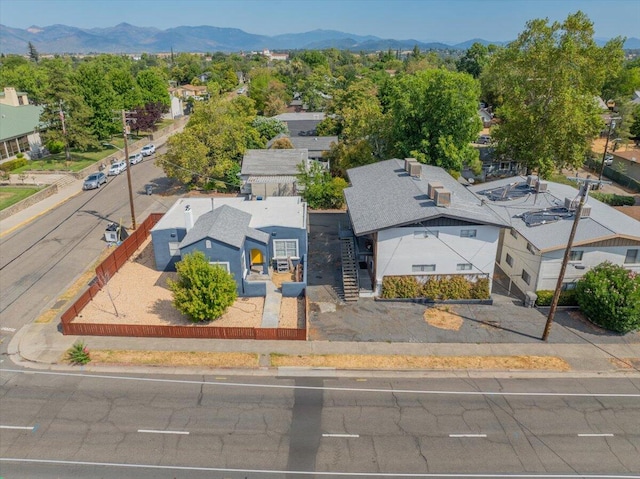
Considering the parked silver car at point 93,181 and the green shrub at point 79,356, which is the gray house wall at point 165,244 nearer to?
the green shrub at point 79,356

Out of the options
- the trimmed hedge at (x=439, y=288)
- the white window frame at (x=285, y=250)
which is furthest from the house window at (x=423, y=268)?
the white window frame at (x=285, y=250)

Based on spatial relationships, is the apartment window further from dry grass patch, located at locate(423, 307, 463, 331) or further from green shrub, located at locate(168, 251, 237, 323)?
green shrub, located at locate(168, 251, 237, 323)

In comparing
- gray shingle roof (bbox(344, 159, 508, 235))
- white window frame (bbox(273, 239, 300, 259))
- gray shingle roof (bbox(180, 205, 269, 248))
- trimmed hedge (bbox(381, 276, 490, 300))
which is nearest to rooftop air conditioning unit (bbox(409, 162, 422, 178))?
gray shingle roof (bbox(344, 159, 508, 235))

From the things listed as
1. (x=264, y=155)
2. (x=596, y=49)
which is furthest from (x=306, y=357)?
(x=596, y=49)

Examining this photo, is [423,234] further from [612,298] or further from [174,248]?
[174,248]

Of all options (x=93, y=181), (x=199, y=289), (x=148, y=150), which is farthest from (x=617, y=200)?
(x=148, y=150)

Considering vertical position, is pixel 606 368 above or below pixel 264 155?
below

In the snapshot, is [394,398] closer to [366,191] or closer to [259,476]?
[259,476]
